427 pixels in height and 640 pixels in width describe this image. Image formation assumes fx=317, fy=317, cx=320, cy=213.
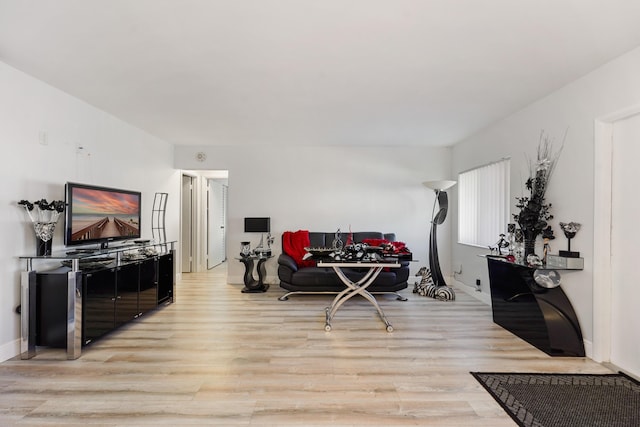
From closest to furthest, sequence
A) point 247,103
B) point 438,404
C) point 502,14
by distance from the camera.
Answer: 1. point 502,14
2. point 438,404
3. point 247,103

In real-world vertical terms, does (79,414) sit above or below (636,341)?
below

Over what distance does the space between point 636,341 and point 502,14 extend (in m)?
2.70

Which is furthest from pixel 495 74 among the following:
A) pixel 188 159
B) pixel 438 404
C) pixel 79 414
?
pixel 188 159

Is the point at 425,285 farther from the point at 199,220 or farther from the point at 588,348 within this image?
the point at 199,220

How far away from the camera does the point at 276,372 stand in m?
2.53

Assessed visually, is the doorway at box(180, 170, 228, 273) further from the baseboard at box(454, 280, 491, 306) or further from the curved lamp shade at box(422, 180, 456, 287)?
the baseboard at box(454, 280, 491, 306)

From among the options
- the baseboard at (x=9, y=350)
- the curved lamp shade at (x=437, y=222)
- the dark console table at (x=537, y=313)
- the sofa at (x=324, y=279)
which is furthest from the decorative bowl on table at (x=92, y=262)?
the curved lamp shade at (x=437, y=222)

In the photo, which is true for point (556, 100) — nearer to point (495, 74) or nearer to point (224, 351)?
point (495, 74)

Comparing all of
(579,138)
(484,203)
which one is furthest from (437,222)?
(579,138)

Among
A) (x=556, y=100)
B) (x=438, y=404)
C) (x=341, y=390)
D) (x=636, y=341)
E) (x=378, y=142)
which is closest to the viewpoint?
(x=438, y=404)

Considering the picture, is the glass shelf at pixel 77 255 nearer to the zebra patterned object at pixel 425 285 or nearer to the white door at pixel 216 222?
the white door at pixel 216 222

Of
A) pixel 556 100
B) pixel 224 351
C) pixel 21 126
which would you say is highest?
pixel 556 100

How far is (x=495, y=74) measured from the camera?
2857mm

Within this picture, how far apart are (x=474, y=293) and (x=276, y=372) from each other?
12.0 ft
